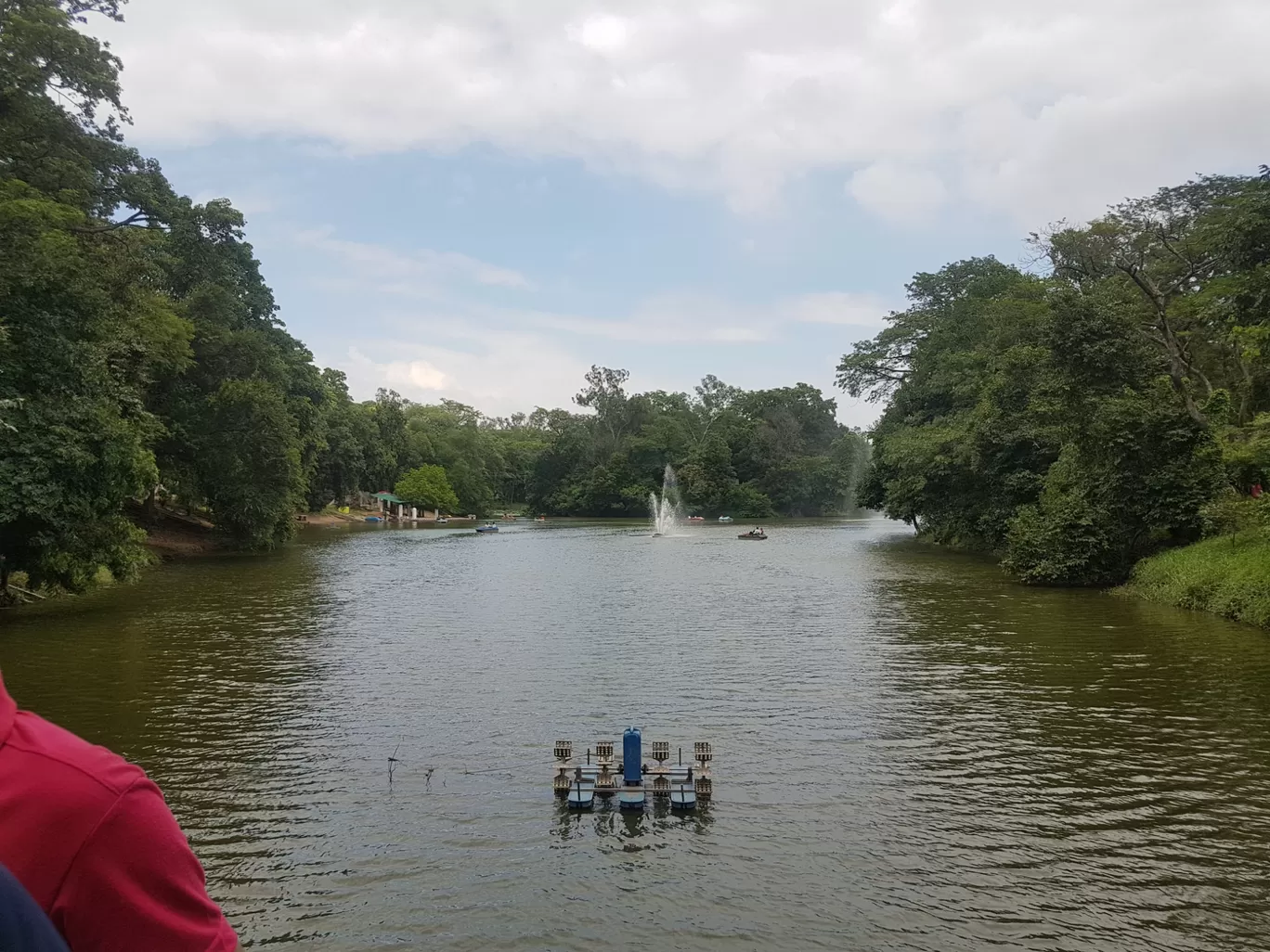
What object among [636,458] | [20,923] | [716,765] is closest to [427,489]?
[636,458]

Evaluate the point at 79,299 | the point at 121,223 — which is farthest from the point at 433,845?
the point at 121,223

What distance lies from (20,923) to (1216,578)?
79.6ft

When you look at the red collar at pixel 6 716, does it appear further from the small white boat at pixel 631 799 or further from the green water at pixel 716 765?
the small white boat at pixel 631 799

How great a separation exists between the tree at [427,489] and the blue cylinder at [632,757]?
8589cm

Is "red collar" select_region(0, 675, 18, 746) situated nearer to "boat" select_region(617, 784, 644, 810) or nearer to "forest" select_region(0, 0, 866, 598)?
"boat" select_region(617, 784, 644, 810)

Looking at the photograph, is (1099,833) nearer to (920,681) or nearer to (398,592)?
(920,681)

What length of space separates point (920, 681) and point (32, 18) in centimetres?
2738

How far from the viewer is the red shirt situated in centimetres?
149

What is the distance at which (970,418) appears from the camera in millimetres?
38719

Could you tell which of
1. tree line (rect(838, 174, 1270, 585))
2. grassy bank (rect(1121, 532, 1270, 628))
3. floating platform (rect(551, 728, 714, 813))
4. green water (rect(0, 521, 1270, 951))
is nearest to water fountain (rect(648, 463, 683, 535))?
tree line (rect(838, 174, 1270, 585))

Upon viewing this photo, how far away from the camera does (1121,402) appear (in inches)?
1001

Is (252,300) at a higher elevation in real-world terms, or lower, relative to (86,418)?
higher

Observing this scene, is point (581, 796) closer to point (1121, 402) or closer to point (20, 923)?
point (20, 923)

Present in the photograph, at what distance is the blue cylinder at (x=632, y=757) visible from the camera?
9.15 meters
